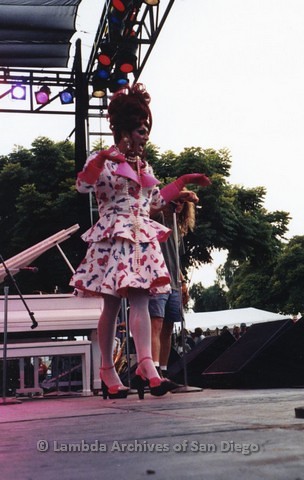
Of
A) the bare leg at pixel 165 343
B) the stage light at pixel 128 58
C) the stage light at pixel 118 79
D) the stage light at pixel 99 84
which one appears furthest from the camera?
the stage light at pixel 99 84

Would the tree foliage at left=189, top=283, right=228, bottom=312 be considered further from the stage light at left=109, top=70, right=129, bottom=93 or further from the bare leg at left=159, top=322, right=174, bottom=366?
the bare leg at left=159, top=322, right=174, bottom=366

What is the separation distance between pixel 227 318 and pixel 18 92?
622 inches

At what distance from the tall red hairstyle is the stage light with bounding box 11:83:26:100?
38.4 ft

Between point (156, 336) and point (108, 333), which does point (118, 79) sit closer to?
point (156, 336)

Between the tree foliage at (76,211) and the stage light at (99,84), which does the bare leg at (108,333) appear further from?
the tree foliage at (76,211)

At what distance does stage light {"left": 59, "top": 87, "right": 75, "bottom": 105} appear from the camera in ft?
48.1

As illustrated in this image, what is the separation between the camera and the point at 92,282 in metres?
3.17

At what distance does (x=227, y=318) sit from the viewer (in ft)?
90.7

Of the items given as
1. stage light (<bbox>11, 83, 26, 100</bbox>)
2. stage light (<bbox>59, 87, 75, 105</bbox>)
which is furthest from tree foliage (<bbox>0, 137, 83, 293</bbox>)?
stage light (<bbox>11, 83, 26, 100</bbox>)

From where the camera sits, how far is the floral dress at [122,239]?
3055mm

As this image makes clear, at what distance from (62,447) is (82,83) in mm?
13651

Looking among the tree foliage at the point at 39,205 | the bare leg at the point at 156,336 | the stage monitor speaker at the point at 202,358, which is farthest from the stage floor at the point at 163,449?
the tree foliage at the point at 39,205

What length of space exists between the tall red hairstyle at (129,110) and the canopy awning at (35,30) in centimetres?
880

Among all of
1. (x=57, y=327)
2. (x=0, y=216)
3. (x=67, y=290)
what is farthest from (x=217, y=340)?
(x=0, y=216)
